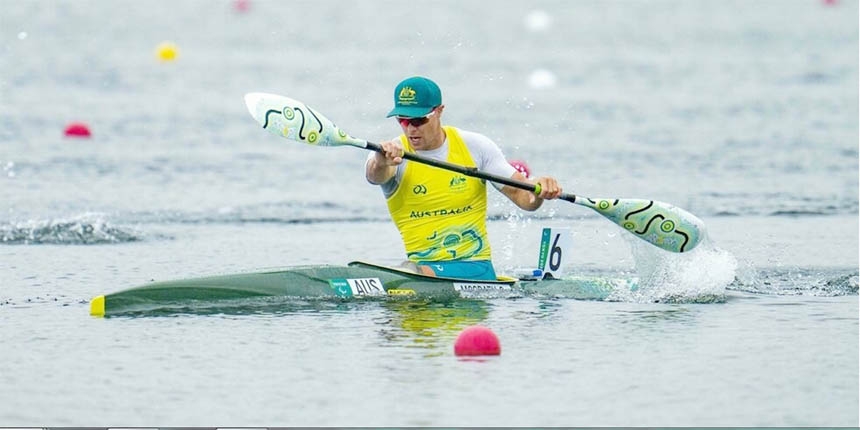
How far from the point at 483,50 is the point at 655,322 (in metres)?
30.4

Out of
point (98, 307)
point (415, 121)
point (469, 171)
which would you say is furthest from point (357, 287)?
point (98, 307)

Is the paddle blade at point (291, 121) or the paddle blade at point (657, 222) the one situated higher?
the paddle blade at point (291, 121)

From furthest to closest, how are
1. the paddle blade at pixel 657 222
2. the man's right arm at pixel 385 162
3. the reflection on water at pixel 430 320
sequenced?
the paddle blade at pixel 657 222
the man's right arm at pixel 385 162
the reflection on water at pixel 430 320

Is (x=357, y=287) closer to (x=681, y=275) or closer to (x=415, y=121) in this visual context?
(x=415, y=121)

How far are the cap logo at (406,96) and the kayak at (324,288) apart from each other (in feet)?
4.27

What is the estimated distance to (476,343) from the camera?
991cm

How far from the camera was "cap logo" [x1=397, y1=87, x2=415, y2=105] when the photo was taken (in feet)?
37.3

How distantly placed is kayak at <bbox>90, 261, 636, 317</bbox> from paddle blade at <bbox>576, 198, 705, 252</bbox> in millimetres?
562

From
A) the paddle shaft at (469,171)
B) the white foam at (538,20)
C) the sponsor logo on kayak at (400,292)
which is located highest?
the white foam at (538,20)

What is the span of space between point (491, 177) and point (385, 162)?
84cm

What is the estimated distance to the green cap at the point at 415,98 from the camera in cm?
1138

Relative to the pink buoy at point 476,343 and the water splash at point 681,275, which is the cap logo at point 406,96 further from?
the water splash at point 681,275

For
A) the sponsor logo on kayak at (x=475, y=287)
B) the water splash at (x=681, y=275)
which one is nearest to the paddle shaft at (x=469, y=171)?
the sponsor logo on kayak at (x=475, y=287)

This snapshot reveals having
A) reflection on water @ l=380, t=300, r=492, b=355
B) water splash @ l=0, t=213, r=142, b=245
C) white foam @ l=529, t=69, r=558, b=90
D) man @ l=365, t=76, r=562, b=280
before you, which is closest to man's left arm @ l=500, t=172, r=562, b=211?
man @ l=365, t=76, r=562, b=280
